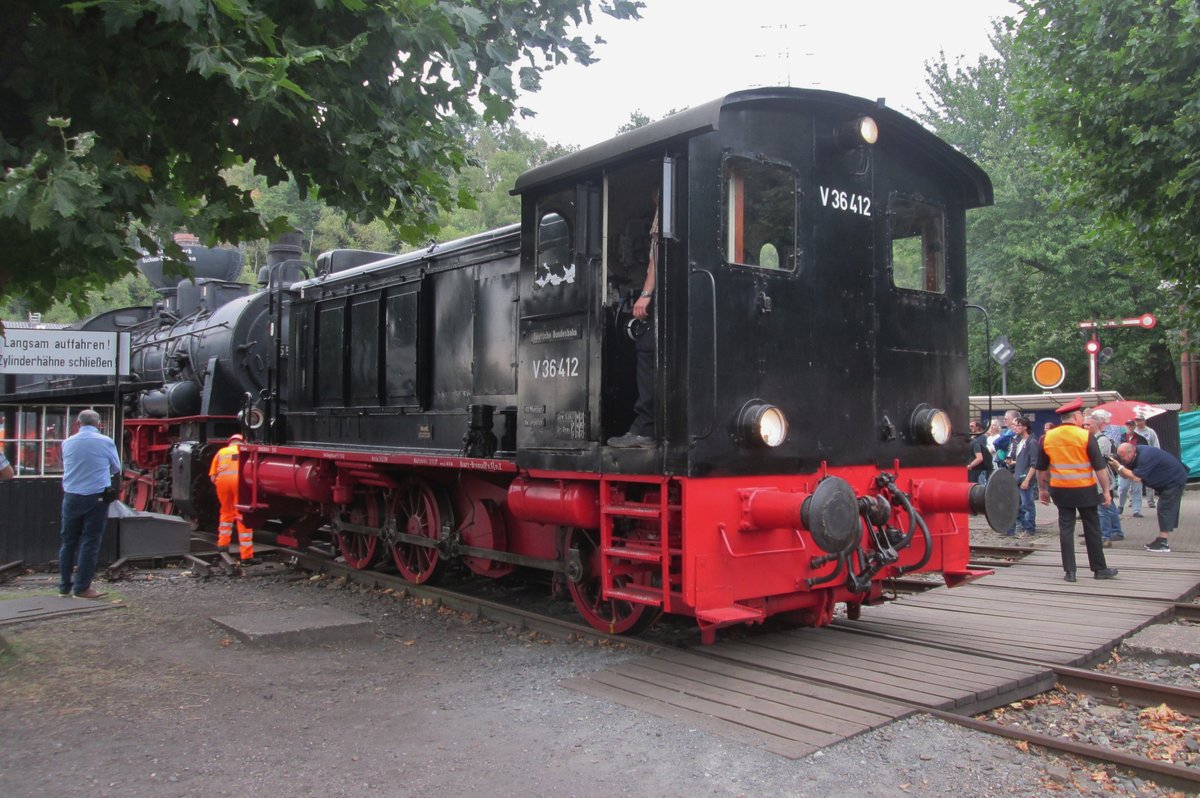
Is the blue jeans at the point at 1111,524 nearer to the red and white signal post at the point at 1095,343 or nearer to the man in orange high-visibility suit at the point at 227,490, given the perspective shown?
the red and white signal post at the point at 1095,343

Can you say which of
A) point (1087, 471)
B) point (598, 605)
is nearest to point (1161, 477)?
point (1087, 471)

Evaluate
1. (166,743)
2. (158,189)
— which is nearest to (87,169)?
(158,189)

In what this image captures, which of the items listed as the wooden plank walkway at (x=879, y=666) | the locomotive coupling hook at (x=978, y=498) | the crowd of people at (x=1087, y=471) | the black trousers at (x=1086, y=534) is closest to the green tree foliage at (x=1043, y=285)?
the crowd of people at (x=1087, y=471)

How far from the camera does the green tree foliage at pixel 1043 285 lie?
91.5ft

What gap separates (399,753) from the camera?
15.2 ft

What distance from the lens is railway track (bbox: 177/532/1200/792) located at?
4.52m

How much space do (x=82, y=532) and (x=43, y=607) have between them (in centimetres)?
81

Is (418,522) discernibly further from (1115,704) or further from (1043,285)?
(1043,285)

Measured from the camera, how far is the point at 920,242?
753 cm

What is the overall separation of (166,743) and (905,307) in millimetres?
5607

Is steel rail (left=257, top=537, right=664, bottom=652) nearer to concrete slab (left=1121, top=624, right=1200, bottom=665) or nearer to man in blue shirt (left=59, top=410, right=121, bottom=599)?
man in blue shirt (left=59, top=410, right=121, bottom=599)

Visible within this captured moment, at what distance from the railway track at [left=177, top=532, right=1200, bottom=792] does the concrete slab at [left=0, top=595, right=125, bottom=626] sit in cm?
193

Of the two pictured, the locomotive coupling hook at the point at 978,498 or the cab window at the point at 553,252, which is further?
the cab window at the point at 553,252

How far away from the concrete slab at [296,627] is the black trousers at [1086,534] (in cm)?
657
